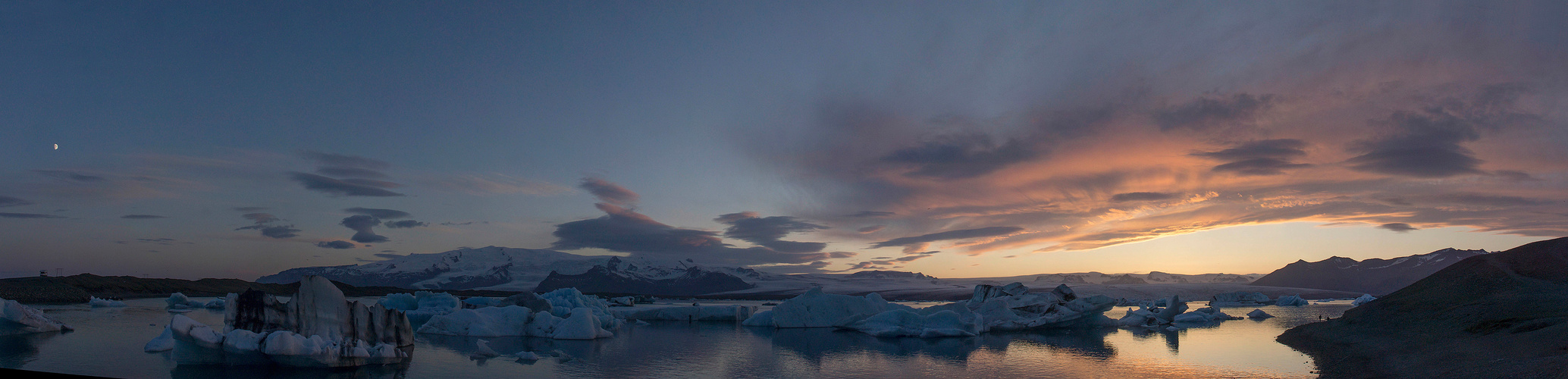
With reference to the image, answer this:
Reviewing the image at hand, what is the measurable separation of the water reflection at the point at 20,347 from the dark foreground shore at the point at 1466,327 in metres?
28.4

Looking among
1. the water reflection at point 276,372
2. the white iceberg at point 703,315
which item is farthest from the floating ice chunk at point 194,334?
the white iceberg at point 703,315

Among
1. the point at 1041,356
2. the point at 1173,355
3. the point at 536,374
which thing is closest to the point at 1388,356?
the point at 1173,355

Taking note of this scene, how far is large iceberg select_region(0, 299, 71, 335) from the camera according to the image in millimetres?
22859

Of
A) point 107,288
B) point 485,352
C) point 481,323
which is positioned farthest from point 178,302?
point 485,352

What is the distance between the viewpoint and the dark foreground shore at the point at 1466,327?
46.1ft

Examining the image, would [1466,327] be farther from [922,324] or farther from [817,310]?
[817,310]

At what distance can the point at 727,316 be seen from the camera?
43531 mm

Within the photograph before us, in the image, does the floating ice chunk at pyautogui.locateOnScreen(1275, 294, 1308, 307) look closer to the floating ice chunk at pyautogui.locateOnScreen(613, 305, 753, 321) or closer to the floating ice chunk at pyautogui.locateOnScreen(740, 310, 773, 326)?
the floating ice chunk at pyautogui.locateOnScreen(613, 305, 753, 321)

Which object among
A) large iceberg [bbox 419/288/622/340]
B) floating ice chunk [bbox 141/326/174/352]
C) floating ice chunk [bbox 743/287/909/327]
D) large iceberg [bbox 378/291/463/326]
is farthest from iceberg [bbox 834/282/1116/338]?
floating ice chunk [bbox 141/326/174/352]

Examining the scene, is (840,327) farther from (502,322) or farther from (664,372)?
(664,372)

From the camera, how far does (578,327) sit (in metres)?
27.4

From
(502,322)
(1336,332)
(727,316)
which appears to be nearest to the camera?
(1336,332)

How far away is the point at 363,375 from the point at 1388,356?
2414 centimetres

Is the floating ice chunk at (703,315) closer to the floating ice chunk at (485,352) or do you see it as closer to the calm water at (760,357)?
the calm water at (760,357)
